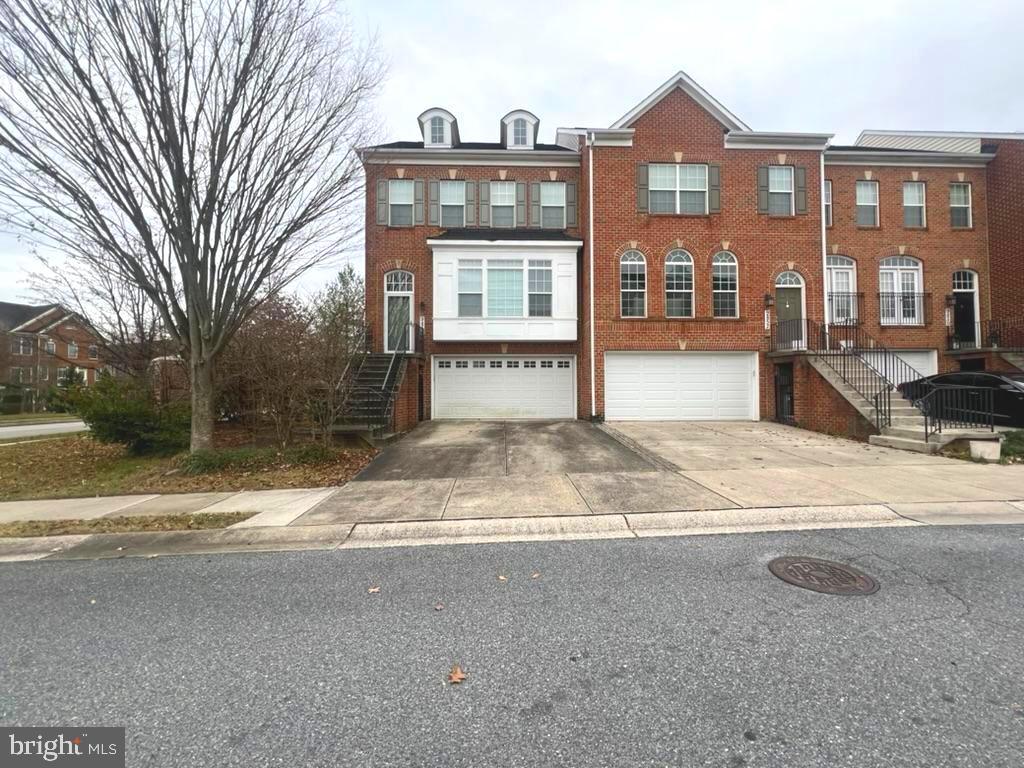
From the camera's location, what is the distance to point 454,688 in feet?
8.09

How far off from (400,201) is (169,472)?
11.7 m

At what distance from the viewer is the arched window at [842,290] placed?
16125 mm

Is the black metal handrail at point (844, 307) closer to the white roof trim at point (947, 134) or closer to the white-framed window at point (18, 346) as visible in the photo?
the white roof trim at point (947, 134)

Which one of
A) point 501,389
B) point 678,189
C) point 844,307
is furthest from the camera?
point 844,307

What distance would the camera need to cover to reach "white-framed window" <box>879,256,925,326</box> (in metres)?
16.4

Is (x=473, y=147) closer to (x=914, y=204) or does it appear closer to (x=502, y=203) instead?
(x=502, y=203)

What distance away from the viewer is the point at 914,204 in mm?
16828

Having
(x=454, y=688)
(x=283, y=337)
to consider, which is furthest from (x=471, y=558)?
(x=283, y=337)

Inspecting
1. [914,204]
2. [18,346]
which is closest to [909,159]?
[914,204]

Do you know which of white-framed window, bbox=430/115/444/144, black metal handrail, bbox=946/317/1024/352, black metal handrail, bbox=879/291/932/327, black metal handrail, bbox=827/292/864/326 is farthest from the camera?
white-framed window, bbox=430/115/444/144

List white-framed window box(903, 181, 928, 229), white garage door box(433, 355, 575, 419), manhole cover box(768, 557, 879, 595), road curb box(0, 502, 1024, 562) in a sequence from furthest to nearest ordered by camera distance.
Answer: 1. white-framed window box(903, 181, 928, 229)
2. white garage door box(433, 355, 575, 419)
3. road curb box(0, 502, 1024, 562)
4. manhole cover box(768, 557, 879, 595)

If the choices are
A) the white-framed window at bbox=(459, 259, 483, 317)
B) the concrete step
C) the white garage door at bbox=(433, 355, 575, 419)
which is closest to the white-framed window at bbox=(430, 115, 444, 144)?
the white-framed window at bbox=(459, 259, 483, 317)

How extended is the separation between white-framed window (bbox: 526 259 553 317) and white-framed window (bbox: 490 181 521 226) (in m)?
2.44

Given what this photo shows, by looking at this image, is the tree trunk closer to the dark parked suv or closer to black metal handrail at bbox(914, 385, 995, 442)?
black metal handrail at bbox(914, 385, 995, 442)
